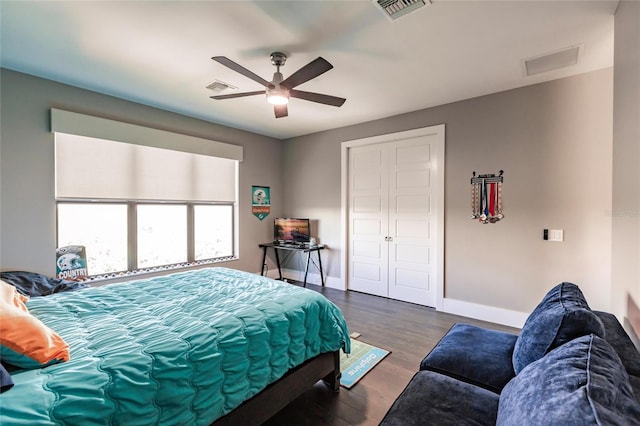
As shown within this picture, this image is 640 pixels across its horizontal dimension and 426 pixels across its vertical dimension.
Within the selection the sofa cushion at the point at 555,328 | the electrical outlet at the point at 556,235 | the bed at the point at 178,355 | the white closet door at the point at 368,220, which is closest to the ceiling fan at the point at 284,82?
the bed at the point at 178,355

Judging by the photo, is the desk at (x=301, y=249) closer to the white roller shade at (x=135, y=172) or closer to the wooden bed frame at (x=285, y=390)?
the white roller shade at (x=135, y=172)

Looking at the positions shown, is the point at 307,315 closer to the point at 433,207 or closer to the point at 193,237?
the point at 433,207

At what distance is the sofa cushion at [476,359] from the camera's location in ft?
5.04

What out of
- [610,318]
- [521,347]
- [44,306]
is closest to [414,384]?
[521,347]

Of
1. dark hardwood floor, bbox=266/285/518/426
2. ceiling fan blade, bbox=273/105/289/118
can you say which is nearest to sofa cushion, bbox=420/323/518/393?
dark hardwood floor, bbox=266/285/518/426

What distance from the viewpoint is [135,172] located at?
367cm

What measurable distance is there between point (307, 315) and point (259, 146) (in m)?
3.87

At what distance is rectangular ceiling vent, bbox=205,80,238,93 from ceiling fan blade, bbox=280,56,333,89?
1.07 metres

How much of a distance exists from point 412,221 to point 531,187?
143 centimetres

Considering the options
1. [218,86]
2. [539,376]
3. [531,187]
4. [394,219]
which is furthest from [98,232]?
[531,187]

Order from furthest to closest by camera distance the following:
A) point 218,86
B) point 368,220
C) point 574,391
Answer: point 368,220
point 218,86
point 574,391

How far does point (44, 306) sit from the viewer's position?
181 centimetres

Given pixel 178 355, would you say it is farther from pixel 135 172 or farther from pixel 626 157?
pixel 135 172

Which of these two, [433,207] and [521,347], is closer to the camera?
[521,347]
